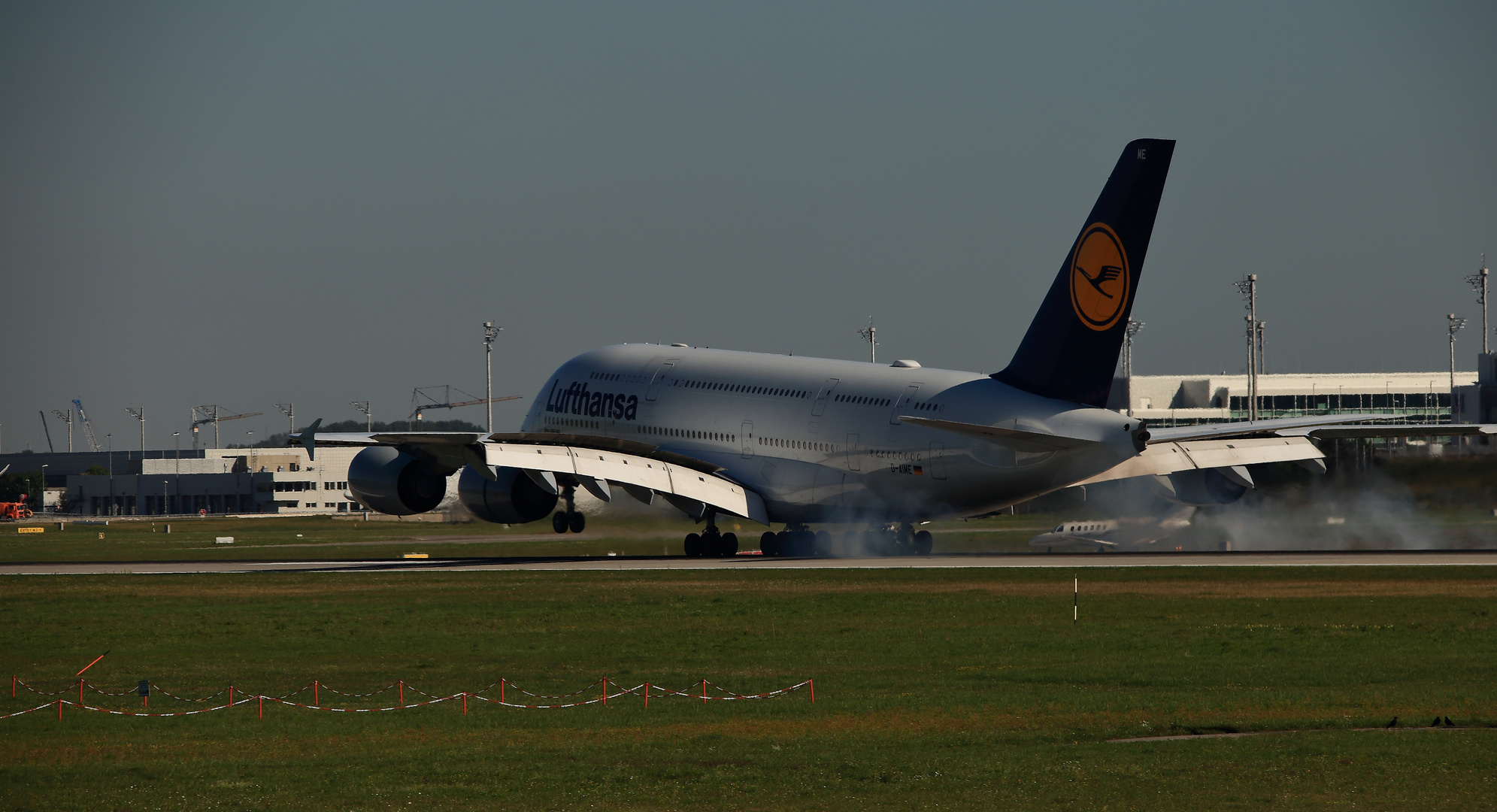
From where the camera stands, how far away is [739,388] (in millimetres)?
54344

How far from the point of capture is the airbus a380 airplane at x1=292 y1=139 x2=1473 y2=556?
140 ft

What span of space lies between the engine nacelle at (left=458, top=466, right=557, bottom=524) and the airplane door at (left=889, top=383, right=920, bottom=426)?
11248 mm

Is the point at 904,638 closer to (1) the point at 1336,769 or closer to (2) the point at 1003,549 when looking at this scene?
(1) the point at 1336,769

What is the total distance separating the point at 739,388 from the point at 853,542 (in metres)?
6.56

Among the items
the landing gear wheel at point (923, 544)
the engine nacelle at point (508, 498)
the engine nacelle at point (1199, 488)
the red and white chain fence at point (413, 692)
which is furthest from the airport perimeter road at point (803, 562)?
the red and white chain fence at point (413, 692)

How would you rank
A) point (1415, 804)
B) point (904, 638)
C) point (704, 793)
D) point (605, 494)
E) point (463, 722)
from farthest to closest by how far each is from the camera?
point (605, 494) → point (904, 638) → point (463, 722) → point (704, 793) → point (1415, 804)

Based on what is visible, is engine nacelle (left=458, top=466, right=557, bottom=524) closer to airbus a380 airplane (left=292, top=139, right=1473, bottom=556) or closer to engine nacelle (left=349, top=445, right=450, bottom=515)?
airbus a380 airplane (left=292, top=139, right=1473, bottom=556)

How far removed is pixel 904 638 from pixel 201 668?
36.6ft

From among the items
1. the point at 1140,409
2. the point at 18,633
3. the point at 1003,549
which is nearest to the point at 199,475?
the point at 1140,409

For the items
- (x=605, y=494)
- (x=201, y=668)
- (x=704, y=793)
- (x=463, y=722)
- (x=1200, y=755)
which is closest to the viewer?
(x=704, y=793)

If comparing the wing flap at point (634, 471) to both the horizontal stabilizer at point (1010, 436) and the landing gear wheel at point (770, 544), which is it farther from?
the horizontal stabilizer at point (1010, 436)

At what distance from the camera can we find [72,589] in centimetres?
4103

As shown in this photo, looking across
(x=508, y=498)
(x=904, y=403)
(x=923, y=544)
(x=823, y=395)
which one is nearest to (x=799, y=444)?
(x=823, y=395)

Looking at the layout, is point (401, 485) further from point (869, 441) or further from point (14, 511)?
point (14, 511)
